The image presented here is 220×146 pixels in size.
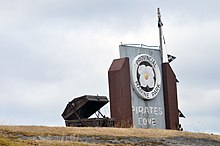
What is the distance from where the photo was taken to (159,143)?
3297cm

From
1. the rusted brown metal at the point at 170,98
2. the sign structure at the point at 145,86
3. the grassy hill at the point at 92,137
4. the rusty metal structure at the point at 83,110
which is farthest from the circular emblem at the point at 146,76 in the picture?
the grassy hill at the point at 92,137

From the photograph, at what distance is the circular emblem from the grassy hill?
5.08 m

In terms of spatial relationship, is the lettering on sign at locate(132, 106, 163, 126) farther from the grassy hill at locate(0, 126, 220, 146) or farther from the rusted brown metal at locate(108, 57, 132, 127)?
the grassy hill at locate(0, 126, 220, 146)

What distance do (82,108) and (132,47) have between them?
17.7 feet

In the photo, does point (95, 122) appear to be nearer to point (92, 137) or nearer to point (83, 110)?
point (83, 110)

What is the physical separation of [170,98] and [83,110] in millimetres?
6390

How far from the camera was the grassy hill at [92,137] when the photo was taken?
28156 mm

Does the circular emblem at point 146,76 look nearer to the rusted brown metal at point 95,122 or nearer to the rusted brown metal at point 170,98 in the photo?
the rusted brown metal at point 170,98

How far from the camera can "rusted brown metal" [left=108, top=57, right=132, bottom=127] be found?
40000 mm

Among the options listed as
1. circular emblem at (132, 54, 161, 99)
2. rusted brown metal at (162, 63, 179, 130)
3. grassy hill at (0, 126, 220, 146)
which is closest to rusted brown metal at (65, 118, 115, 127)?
circular emblem at (132, 54, 161, 99)

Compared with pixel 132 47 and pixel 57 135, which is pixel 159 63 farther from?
pixel 57 135

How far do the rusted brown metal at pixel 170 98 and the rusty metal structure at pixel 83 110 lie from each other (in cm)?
463

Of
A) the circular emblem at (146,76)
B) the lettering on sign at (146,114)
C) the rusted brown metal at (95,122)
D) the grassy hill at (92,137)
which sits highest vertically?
the circular emblem at (146,76)

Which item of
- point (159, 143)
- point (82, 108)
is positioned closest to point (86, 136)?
point (159, 143)
